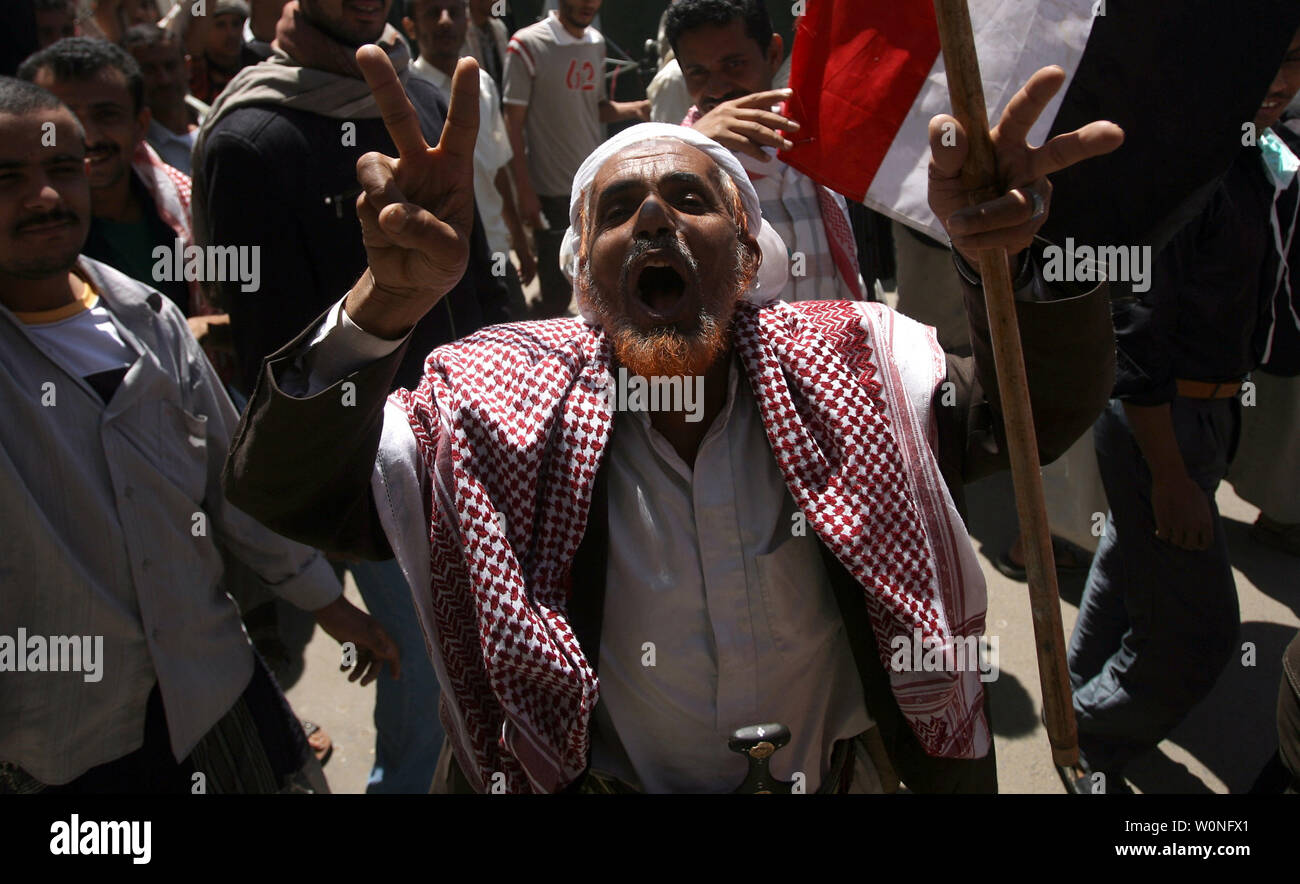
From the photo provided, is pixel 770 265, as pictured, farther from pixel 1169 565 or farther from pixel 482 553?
pixel 1169 565

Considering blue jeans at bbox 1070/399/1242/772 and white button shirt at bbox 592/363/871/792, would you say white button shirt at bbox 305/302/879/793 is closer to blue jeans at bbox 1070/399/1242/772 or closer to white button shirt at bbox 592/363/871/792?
white button shirt at bbox 592/363/871/792

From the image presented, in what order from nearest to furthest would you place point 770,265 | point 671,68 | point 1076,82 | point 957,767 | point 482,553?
point 482,553
point 957,767
point 1076,82
point 770,265
point 671,68

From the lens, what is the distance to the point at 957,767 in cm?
195

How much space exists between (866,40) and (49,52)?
2.71 meters

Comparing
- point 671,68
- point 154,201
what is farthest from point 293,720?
point 671,68

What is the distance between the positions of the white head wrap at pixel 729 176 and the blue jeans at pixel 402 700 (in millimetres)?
1146

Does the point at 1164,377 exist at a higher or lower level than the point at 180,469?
higher

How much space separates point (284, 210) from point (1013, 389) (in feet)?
6.49

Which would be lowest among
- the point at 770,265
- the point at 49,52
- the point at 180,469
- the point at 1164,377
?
the point at 180,469

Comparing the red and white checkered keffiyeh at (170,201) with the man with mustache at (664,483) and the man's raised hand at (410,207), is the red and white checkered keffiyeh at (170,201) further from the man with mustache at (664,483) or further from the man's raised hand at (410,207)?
the man's raised hand at (410,207)

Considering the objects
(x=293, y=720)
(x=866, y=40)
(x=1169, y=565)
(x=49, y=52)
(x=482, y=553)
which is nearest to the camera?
(x=482, y=553)

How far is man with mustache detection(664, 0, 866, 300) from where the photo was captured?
2.76 meters

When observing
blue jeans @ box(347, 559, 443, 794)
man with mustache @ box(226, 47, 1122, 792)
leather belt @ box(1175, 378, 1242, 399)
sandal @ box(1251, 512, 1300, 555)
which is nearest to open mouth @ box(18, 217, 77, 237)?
man with mustache @ box(226, 47, 1122, 792)

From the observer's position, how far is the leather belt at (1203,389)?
112 inches
